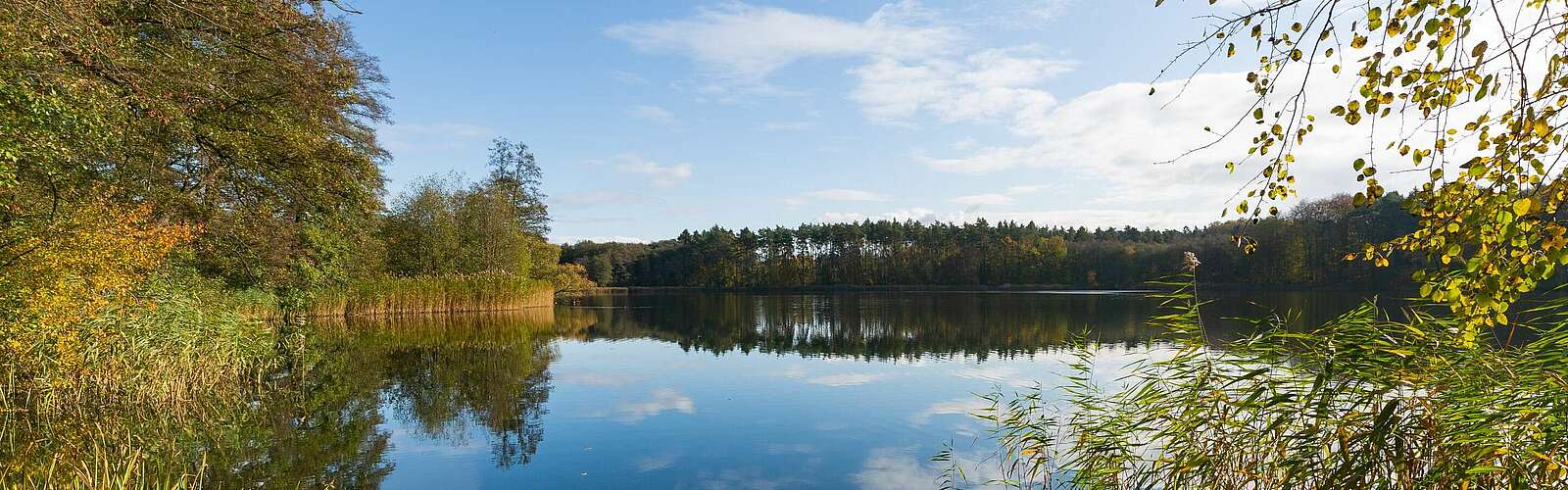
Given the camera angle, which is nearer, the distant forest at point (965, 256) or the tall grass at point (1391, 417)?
the tall grass at point (1391, 417)

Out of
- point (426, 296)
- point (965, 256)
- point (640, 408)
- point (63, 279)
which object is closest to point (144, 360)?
point (63, 279)

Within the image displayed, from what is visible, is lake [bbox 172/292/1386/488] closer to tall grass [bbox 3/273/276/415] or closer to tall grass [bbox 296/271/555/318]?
tall grass [bbox 3/273/276/415]

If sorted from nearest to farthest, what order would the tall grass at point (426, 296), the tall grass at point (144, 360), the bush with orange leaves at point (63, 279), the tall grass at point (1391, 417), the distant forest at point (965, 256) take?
the tall grass at point (1391, 417), the bush with orange leaves at point (63, 279), the tall grass at point (144, 360), the tall grass at point (426, 296), the distant forest at point (965, 256)

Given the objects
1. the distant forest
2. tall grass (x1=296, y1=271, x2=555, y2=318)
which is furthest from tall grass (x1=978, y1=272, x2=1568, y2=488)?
the distant forest

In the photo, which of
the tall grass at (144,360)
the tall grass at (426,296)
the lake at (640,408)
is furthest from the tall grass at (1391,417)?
the tall grass at (426,296)

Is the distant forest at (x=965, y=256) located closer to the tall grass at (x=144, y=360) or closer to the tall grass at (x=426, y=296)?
the tall grass at (x=426, y=296)

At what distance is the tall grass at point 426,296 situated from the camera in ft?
91.7

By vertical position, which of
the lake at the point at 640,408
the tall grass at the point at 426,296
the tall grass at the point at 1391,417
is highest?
the tall grass at the point at 426,296

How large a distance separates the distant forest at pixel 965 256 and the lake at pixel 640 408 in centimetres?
4507

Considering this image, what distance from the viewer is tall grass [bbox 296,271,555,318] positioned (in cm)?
2794

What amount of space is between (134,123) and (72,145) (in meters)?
1.01

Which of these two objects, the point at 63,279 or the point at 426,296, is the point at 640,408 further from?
the point at 426,296

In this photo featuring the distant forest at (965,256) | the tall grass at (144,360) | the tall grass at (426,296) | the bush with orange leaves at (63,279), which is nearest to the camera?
the bush with orange leaves at (63,279)

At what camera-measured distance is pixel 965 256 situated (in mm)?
81000
